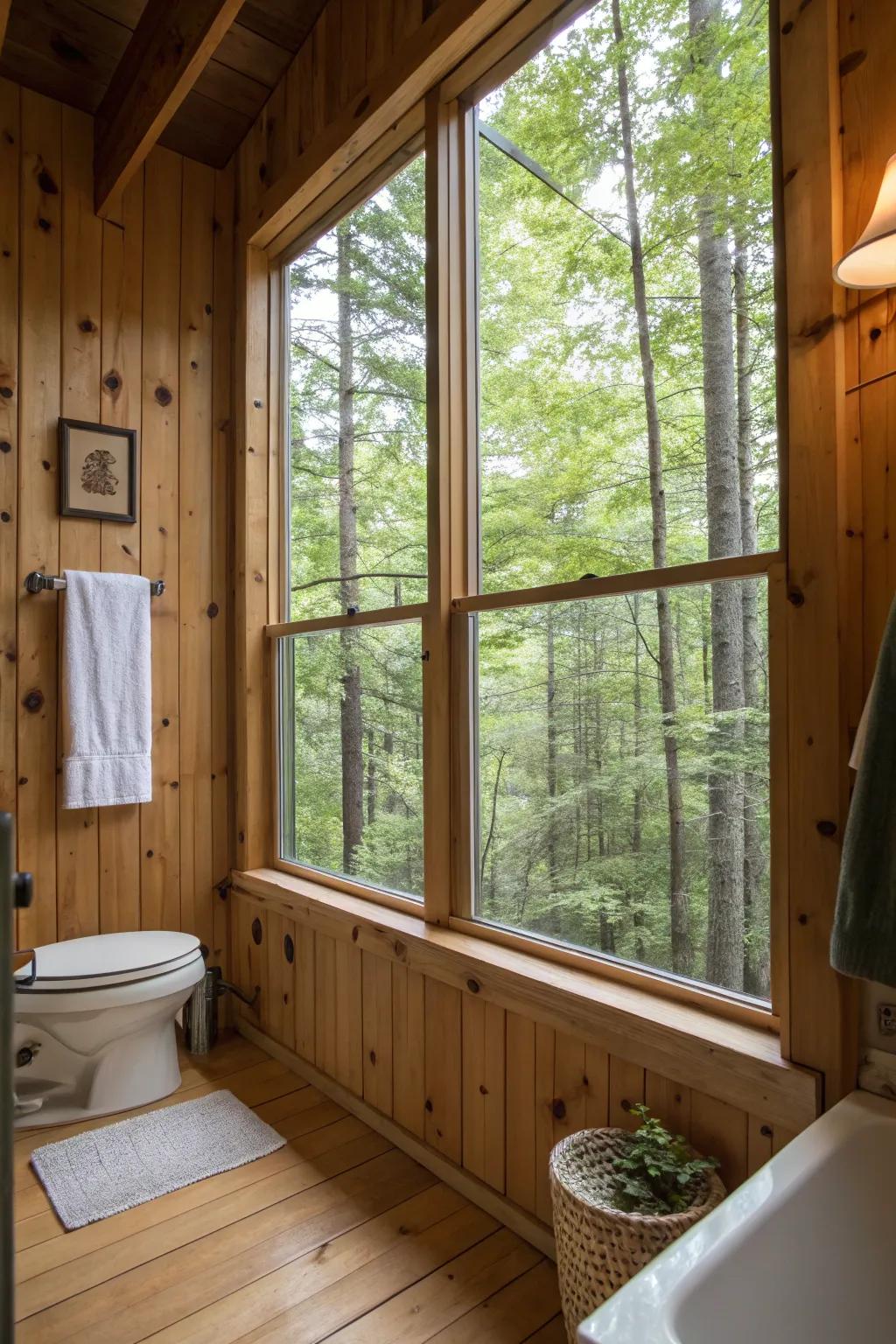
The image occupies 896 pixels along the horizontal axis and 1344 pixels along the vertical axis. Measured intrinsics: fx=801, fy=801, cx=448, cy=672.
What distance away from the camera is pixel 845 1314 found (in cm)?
99

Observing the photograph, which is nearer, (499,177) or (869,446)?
(869,446)

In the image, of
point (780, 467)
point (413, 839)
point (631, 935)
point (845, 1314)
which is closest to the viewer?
point (845, 1314)

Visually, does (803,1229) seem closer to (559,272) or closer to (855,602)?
(855,602)

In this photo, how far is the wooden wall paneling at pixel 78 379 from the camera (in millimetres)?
2402

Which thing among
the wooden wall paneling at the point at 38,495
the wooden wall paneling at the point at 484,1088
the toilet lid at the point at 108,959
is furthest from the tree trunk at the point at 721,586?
the wooden wall paneling at the point at 38,495

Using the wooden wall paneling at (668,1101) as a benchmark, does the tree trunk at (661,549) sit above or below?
above

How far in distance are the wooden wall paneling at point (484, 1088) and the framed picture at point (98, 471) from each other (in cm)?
180

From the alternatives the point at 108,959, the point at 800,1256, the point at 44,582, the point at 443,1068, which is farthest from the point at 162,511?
the point at 800,1256

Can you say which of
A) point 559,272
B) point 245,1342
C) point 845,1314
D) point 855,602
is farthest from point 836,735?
point 245,1342

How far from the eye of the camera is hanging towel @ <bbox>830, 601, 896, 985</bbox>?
105 cm

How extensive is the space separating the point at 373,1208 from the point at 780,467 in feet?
5.68

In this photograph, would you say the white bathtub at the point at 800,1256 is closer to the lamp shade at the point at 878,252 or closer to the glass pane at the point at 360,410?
the lamp shade at the point at 878,252

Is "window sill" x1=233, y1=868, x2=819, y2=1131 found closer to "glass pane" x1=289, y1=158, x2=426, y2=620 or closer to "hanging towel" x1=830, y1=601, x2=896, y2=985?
"hanging towel" x1=830, y1=601, x2=896, y2=985

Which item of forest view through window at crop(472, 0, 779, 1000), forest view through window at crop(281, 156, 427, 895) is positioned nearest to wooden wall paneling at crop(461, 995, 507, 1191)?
forest view through window at crop(472, 0, 779, 1000)
